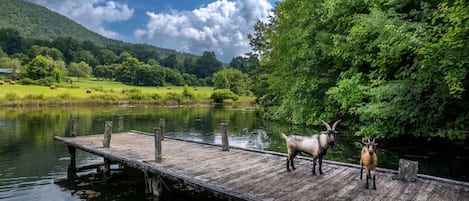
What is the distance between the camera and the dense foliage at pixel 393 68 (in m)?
9.00

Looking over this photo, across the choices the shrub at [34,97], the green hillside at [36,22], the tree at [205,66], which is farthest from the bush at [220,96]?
the green hillside at [36,22]

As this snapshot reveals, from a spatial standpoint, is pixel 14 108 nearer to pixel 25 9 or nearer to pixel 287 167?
pixel 287 167

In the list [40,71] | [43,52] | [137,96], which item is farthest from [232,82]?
[43,52]

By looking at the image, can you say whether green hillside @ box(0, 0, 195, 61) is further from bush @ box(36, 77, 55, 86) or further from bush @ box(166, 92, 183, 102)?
bush @ box(166, 92, 183, 102)

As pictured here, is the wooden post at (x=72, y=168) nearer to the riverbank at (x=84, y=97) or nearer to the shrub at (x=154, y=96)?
the riverbank at (x=84, y=97)

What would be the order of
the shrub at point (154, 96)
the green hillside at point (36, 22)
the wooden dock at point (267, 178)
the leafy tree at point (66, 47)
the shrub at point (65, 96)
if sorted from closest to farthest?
the wooden dock at point (267, 178)
the shrub at point (65, 96)
the shrub at point (154, 96)
the leafy tree at point (66, 47)
the green hillside at point (36, 22)

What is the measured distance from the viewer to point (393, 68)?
14023 millimetres

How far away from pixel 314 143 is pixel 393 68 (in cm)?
674

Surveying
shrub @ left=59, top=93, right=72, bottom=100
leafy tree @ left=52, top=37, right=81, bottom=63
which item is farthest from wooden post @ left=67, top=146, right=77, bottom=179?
leafy tree @ left=52, top=37, right=81, bottom=63

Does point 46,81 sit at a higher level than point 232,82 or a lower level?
lower

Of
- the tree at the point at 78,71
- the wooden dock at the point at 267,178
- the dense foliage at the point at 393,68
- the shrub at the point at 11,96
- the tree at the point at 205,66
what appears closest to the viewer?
the wooden dock at the point at 267,178

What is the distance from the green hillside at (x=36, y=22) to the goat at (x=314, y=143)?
154046 mm

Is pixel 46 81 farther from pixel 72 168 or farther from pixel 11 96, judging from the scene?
pixel 72 168

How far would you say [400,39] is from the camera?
33.9ft
